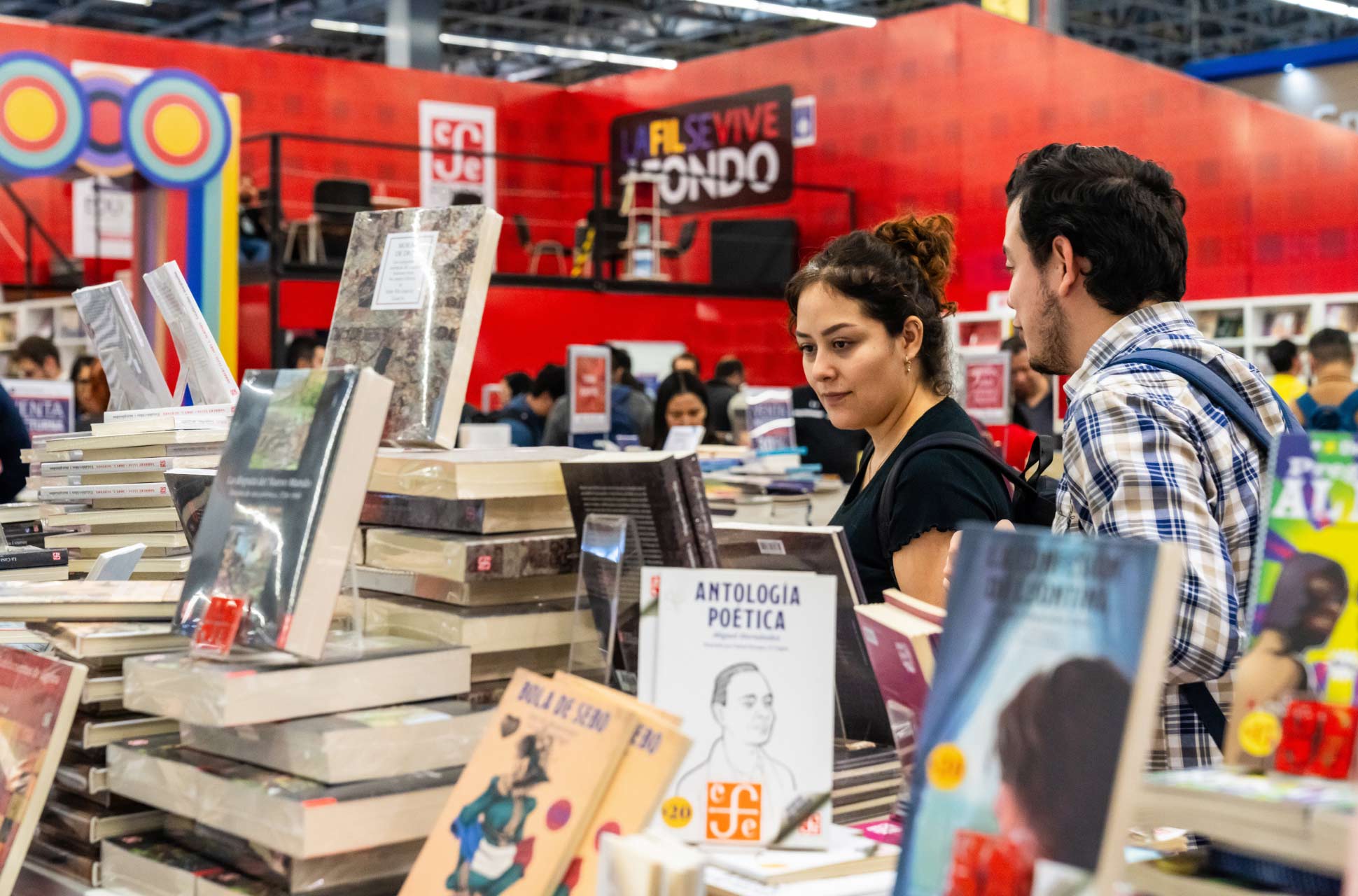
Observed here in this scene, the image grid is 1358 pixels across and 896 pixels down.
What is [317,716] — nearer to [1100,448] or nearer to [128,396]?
[1100,448]

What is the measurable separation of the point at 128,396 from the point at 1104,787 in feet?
6.38

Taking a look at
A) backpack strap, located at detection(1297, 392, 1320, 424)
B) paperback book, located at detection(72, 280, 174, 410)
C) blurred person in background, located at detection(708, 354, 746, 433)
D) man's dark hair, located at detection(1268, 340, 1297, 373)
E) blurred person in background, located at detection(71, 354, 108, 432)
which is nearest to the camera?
paperback book, located at detection(72, 280, 174, 410)

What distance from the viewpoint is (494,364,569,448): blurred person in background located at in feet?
27.7

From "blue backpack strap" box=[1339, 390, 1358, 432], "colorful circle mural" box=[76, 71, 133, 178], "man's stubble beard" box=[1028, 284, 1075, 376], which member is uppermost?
"colorful circle mural" box=[76, 71, 133, 178]

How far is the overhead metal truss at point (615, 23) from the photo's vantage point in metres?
17.6

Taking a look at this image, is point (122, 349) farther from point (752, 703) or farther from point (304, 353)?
point (304, 353)

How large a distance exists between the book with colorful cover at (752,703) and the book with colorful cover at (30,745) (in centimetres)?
58

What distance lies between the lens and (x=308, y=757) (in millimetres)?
1211

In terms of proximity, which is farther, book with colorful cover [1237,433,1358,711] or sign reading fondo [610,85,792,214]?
sign reading fondo [610,85,792,214]

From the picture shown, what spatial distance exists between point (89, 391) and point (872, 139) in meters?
8.32

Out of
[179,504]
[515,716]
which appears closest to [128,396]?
[179,504]

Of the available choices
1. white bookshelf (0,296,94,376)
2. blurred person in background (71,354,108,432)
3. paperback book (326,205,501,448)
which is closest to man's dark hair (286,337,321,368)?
blurred person in background (71,354,108,432)

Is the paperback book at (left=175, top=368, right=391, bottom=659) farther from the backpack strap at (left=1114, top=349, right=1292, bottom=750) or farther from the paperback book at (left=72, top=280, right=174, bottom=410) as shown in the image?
the paperback book at (left=72, top=280, right=174, bottom=410)

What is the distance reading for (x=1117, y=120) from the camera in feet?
37.3
